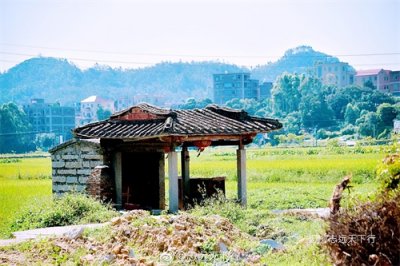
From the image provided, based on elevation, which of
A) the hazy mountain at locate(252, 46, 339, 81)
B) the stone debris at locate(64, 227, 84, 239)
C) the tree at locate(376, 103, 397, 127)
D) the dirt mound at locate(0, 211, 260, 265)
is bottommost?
the dirt mound at locate(0, 211, 260, 265)

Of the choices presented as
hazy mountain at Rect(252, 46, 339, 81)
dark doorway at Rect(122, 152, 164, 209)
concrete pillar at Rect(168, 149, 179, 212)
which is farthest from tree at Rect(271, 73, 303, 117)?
concrete pillar at Rect(168, 149, 179, 212)

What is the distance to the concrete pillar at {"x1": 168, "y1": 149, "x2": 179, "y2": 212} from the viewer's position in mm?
13016

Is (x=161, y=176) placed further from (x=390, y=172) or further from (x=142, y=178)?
(x=390, y=172)

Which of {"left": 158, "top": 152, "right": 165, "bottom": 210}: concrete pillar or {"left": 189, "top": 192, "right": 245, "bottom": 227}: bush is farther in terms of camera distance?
{"left": 158, "top": 152, "right": 165, "bottom": 210}: concrete pillar

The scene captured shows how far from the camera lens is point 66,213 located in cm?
1228

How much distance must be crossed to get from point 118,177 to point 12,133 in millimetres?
21359

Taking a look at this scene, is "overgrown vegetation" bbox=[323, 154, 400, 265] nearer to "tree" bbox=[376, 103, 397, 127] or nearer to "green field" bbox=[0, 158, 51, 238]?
"green field" bbox=[0, 158, 51, 238]

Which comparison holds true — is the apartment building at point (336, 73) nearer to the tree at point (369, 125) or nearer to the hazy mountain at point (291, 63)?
the hazy mountain at point (291, 63)

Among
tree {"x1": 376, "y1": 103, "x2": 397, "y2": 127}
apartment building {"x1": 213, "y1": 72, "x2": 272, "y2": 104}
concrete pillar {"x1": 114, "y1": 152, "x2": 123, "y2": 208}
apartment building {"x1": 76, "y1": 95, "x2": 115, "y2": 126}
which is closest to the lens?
concrete pillar {"x1": 114, "y1": 152, "x2": 123, "y2": 208}

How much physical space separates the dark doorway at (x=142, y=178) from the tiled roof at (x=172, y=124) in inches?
44.2

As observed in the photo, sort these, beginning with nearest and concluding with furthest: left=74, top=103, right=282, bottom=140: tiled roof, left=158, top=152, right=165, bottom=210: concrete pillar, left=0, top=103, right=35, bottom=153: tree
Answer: left=74, top=103, right=282, bottom=140: tiled roof, left=158, top=152, right=165, bottom=210: concrete pillar, left=0, top=103, right=35, bottom=153: tree

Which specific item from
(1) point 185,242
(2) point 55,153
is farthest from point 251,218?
(2) point 55,153

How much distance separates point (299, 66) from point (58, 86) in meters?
32.0

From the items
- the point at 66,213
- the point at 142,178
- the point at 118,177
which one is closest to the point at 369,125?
the point at 142,178
